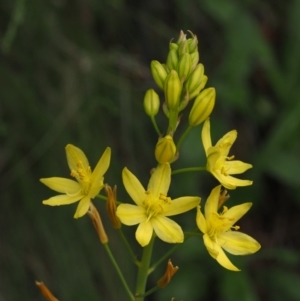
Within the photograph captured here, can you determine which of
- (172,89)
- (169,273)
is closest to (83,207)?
(169,273)

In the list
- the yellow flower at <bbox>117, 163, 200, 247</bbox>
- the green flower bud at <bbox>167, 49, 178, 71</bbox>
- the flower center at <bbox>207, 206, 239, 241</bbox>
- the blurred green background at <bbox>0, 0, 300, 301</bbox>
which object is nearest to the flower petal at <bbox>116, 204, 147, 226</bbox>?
the yellow flower at <bbox>117, 163, 200, 247</bbox>

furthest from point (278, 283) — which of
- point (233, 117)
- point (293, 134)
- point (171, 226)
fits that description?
point (171, 226)

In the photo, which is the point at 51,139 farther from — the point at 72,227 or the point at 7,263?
the point at 7,263

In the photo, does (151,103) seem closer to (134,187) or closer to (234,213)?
(134,187)

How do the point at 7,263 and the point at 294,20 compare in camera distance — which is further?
the point at 294,20

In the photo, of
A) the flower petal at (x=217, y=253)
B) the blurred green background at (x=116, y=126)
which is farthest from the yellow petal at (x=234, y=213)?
the blurred green background at (x=116, y=126)

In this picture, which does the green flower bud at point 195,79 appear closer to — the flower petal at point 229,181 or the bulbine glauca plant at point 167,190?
the bulbine glauca plant at point 167,190
